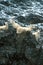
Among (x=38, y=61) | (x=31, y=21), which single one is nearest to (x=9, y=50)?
(x=38, y=61)

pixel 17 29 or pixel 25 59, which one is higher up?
pixel 17 29

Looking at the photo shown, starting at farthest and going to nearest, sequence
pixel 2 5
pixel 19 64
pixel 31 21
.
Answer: pixel 2 5, pixel 31 21, pixel 19 64

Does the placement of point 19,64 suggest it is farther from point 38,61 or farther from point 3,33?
point 3,33

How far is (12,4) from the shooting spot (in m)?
6.25

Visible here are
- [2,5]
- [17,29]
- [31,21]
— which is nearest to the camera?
[17,29]

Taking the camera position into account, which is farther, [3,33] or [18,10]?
[18,10]

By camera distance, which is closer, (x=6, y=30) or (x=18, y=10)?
(x=6, y=30)

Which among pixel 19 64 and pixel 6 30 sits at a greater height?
pixel 6 30

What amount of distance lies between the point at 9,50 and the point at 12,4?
222 centimetres

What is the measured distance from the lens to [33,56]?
4246 mm

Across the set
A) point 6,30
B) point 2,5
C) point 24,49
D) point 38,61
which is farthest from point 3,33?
point 2,5

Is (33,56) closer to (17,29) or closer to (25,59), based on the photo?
(25,59)

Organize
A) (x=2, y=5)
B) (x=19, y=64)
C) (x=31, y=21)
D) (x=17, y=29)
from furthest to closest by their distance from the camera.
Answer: (x=2, y=5), (x=31, y=21), (x=17, y=29), (x=19, y=64)

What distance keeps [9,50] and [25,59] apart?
0.31 meters
